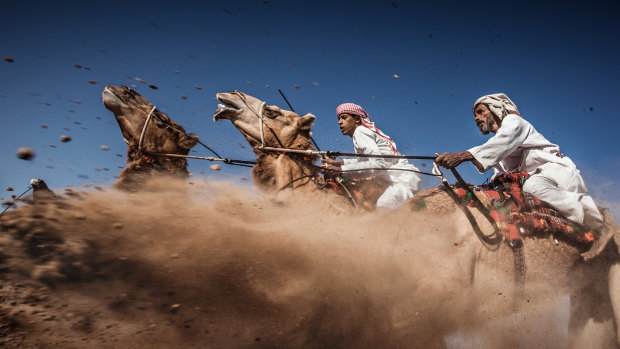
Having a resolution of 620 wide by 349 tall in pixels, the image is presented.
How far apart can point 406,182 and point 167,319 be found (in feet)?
11.1

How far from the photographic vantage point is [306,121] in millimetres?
4293

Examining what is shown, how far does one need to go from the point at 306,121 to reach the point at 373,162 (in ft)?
3.58

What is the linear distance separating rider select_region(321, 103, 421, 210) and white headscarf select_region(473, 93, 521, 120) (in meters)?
1.36

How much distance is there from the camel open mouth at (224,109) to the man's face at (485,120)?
3508 millimetres

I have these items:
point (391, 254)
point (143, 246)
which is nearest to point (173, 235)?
point (143, 246)

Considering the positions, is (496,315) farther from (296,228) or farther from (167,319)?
(167,319)

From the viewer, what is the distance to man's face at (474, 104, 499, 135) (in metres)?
4.39

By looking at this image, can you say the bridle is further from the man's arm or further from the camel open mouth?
the man's arm

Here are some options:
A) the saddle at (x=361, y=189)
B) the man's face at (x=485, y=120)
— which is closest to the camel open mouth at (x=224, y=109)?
the saddle at (x=361, y=189)

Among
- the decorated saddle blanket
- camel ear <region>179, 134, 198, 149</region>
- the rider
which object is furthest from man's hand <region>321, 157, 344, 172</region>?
camel ear <region>179, 134, 198, 149</region>

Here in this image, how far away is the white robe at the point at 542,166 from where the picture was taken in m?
3.55

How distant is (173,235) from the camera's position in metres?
2.69

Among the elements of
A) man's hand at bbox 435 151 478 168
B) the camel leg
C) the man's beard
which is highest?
the man's beard

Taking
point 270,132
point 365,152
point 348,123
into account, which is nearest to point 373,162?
point 365,152
